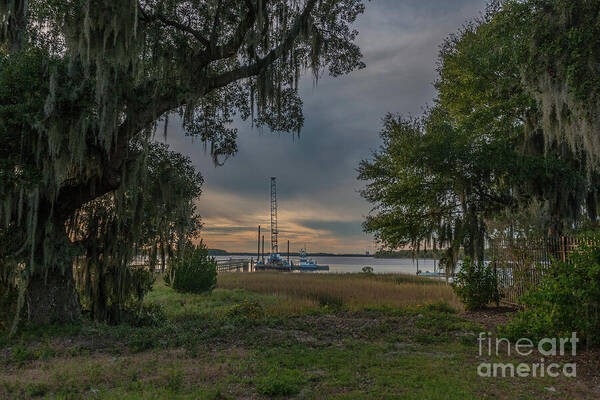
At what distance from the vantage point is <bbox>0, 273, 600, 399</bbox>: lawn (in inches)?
182

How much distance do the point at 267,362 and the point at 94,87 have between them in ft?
19.5

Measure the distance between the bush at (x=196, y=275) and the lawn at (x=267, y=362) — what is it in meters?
8.72

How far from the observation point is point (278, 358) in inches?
236

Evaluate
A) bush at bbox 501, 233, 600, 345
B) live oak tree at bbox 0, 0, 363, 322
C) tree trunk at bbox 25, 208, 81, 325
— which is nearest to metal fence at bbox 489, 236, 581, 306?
bush at bbox 501, 233, 600, 345

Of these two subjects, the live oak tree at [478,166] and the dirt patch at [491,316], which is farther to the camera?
the live oak tree at [478,166]

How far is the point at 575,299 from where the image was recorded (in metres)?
6.32

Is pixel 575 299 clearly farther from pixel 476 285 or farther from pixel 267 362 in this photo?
pixel 476 285

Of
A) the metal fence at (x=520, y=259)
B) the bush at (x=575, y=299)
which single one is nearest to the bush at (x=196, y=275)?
the metal fence at (x=520, y=259)

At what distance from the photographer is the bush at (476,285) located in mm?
11438

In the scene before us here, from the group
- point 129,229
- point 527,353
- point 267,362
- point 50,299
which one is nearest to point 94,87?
point 129,229

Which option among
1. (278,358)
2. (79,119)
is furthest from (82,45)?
(278,358)

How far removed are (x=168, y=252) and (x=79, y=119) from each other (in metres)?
4.58

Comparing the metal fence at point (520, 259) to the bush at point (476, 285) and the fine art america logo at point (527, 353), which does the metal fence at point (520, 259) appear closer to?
the bush at point (476, 285)

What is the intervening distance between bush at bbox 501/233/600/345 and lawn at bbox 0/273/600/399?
1.35 meters
